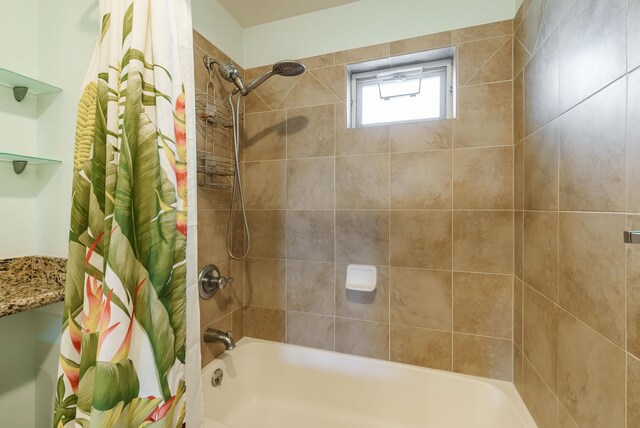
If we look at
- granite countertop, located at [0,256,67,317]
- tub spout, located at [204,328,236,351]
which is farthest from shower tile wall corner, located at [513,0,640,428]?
granite countertop, located at [0,256,67,317]

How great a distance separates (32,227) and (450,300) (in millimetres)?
1940

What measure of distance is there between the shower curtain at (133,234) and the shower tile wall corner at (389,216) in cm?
89

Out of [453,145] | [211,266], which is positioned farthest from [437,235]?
[211,266]

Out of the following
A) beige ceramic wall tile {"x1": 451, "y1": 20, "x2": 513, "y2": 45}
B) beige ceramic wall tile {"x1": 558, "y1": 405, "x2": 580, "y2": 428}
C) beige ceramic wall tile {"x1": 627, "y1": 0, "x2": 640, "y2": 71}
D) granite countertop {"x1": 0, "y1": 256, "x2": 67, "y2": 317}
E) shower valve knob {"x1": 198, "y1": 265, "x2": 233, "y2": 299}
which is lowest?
beige ceramic wall tile {"x1": 558, "y1": 405, "x2": 580, "y2": 428}

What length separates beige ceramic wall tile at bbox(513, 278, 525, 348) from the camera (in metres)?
1.20

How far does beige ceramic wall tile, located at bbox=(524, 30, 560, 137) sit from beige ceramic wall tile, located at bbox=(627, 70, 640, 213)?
34 cm

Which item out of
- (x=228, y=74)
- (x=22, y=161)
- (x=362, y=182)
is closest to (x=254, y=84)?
(x=228, y=74)

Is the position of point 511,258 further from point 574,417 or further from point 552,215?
point 574,417

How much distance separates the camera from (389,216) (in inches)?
57.1

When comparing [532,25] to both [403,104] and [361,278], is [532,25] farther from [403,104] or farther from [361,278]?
[361,278]

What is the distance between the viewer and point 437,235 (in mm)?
1380

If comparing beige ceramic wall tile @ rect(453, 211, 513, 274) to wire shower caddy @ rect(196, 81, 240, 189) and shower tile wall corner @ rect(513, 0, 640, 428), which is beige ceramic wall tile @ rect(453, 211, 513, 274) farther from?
wire shower caddy @ rect(196, 81, 240, 189)

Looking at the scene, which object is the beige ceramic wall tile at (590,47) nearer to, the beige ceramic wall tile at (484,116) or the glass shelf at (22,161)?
the beige ceramic wall tile at (484,116)

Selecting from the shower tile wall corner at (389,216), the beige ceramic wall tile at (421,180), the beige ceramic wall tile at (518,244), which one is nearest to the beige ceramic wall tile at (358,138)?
the shower tile wall corner at (389,216)
